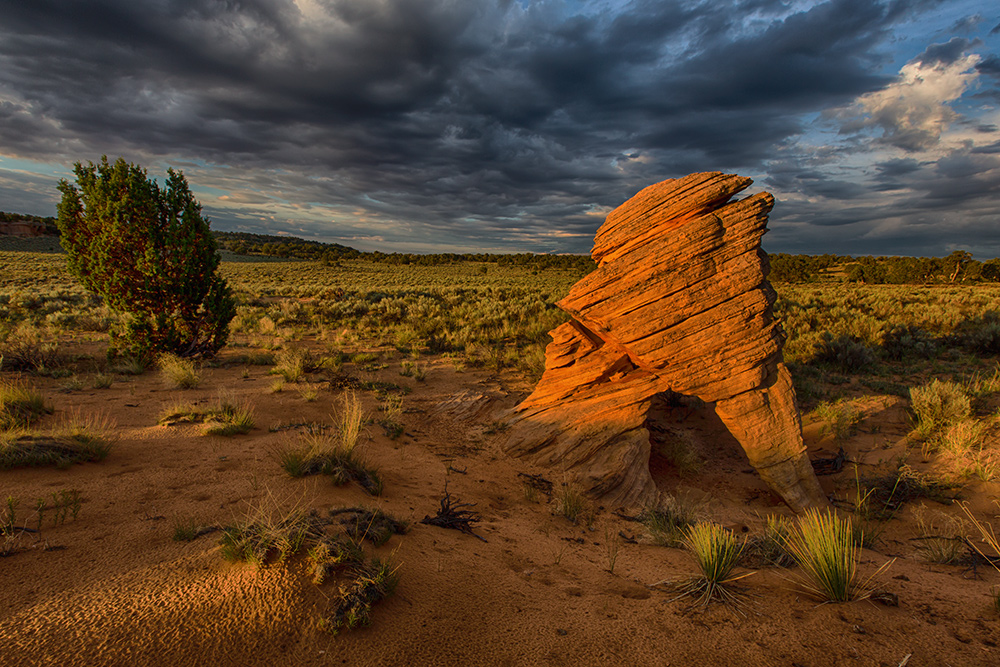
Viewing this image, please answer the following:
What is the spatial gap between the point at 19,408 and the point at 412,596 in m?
7.36

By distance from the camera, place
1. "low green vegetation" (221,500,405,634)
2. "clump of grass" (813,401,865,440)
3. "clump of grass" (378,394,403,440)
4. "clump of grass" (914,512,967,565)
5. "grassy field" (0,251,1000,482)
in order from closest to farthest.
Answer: "low green vegetation" (221,500,405,634)
"clump of grass" (914,512,967,565)
"clump of grass" (378,394,403,440)
"clump of grass" (813,401,865,440)
"grassy field" (0,251,1000,482)

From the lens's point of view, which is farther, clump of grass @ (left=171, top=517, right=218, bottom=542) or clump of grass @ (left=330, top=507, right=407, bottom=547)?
clump of grass @ (left=330, top=507, right=407, bottom=547)

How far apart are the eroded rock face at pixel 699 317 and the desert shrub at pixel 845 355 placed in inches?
292

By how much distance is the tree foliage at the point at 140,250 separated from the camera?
36.4 ft

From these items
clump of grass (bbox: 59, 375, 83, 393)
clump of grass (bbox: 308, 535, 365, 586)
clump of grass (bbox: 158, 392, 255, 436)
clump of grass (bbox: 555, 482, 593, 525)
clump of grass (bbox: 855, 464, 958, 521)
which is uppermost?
clump of grass (bbox: 308, 535, 365, 586)

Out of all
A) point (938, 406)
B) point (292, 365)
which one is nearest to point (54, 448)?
point (292, 365)

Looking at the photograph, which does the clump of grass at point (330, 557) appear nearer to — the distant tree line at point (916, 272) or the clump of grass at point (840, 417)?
the clump of grass at point (840, 417)

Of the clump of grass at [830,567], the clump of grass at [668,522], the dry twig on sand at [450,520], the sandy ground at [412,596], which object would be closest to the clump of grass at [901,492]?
the sandy ground at [412,596]

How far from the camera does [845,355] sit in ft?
40.1

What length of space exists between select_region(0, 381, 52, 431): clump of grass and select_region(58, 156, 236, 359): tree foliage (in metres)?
4.83

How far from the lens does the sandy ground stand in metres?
2.55

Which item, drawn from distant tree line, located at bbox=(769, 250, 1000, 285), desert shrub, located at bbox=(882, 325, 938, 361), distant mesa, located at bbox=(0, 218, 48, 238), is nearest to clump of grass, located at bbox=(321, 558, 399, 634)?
desert shrub, located at bbox=(882, 325, 938, 361)

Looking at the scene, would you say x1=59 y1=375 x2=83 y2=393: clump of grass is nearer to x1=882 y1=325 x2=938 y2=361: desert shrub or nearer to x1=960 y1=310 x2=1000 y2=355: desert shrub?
x1=882 y1=325 x2=938 y2=361: desert shrub

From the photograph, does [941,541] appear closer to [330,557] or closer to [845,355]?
[330,557]
